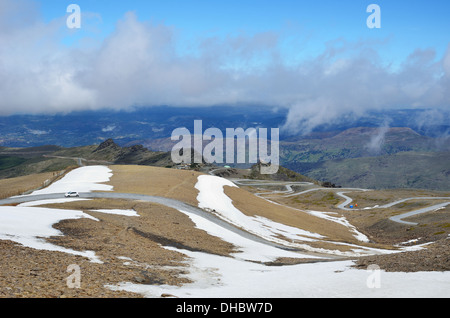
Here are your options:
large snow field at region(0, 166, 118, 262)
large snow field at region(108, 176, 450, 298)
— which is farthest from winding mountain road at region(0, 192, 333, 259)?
large snow field at region(108, 176, 450, 298)

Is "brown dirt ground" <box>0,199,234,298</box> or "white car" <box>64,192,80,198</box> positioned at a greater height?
"brown dirt ground" <box>0,199,234,298</box>

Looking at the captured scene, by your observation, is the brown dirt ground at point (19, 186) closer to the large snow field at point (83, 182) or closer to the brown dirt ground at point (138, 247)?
the large snow field at point (83, 182)

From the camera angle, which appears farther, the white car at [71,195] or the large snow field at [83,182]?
the large snow field at [83,182]

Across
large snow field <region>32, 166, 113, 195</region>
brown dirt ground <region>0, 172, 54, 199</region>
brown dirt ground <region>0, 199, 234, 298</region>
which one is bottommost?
brown dirt ground <region>0, 172, 54, 199</region>

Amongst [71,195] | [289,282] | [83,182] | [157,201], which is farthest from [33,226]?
[83,182]

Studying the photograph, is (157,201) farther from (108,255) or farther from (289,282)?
(289,282)

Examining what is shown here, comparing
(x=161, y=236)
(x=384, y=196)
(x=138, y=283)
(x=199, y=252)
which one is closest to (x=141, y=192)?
(x=161, y=236)

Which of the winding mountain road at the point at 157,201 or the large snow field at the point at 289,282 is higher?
the large snow field at the point at 289,282

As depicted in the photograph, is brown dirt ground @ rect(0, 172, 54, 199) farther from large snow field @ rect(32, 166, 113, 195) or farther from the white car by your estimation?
the white car

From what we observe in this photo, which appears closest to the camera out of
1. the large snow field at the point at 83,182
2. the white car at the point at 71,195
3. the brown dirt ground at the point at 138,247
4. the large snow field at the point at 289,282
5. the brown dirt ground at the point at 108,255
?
the brown dirt ground at the point at 108,255

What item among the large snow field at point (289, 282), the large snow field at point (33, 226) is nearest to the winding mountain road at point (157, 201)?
the large snow field at point (33, 226)

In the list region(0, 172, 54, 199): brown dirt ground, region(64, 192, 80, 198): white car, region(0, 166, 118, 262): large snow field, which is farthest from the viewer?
region(0, 172, 54, 199): brown dirt ground
